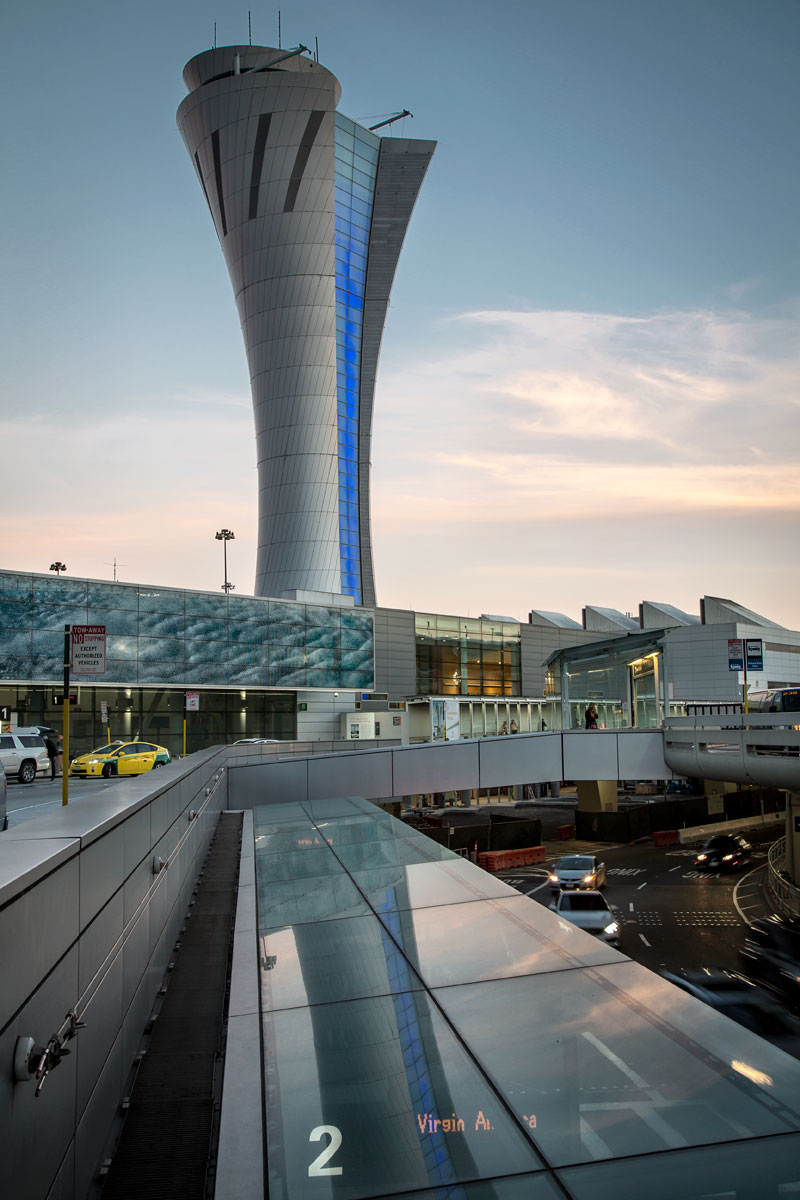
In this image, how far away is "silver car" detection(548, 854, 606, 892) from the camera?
31.5 m

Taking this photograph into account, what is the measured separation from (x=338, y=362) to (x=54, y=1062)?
291ft

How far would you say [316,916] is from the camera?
8.08m

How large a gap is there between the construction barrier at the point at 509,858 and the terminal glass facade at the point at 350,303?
4496 cm

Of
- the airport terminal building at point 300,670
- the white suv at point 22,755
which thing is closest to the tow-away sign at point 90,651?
the white suv at point 22,755

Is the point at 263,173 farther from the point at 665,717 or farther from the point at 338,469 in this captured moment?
the point at 665,717

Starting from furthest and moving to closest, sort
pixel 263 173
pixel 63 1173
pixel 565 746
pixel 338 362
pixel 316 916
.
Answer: pixel 338 362 → pixel 263 173 → pixel 565 746 → pixel 316 916 → pixel 63 1173

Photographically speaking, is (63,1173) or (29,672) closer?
(63,1173)

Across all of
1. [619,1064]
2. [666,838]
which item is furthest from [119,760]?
[666,838]

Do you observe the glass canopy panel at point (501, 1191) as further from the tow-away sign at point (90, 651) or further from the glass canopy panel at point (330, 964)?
the tow-away sign at point (90, 651)

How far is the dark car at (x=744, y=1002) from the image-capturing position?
17672mm

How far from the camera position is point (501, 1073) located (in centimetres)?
452

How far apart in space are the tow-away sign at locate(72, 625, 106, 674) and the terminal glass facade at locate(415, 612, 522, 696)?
59.9 meters

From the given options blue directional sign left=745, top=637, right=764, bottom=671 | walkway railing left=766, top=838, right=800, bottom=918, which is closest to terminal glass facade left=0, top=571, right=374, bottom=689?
blue directional sign left=745, top=637, right=764, bottom=671

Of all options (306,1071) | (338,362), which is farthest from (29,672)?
(338,362)
